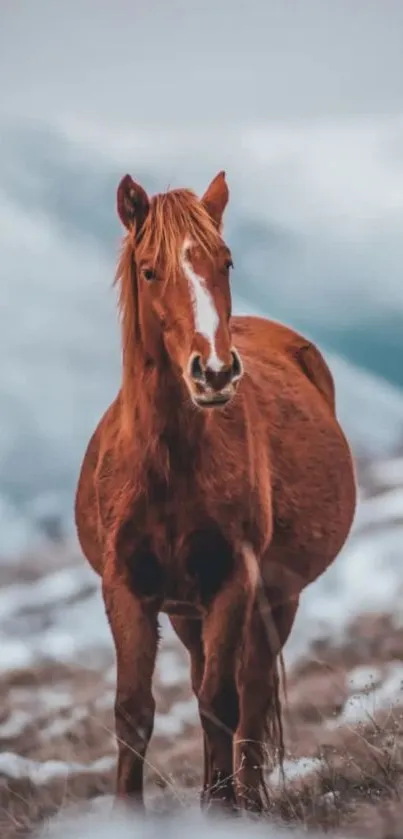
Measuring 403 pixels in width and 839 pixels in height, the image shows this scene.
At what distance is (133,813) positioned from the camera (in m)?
2.44

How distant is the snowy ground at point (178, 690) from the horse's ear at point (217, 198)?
69 cm

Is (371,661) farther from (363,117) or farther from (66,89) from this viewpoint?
(66,89)

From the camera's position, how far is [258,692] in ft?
8.35

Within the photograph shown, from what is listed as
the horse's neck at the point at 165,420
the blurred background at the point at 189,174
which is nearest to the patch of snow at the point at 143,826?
the blurred background at the point at 189,174

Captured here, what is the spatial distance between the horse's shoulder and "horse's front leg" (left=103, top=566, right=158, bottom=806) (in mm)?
635

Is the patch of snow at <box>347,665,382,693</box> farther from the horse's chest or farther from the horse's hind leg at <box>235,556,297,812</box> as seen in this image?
the horse's chest

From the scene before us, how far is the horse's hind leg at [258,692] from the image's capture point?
245cm

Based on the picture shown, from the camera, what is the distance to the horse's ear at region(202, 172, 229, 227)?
2.54m

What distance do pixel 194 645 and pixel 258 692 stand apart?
0.57ft

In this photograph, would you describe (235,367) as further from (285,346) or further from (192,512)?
(285,346)

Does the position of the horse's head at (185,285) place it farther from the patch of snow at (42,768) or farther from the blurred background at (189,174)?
the patch of snow at (42,768)

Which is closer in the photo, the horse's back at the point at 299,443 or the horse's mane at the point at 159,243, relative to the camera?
the horse's mane at the point at 159,243

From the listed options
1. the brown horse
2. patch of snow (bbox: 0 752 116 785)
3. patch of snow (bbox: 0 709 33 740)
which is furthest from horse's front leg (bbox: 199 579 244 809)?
patch of snow (bbox: 0 709 33 740)

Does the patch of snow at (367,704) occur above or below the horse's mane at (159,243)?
below
